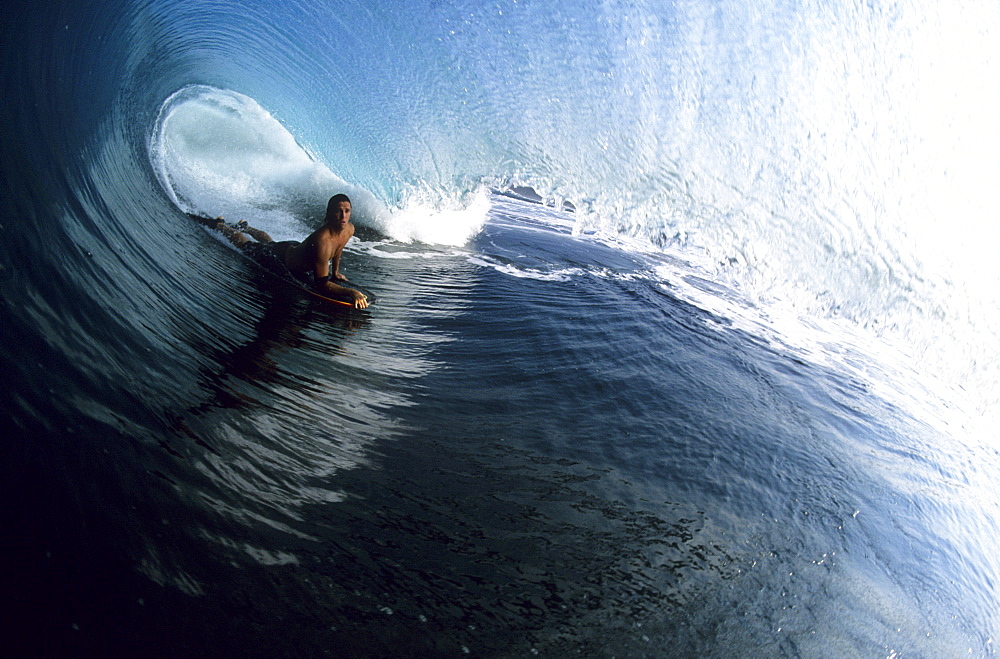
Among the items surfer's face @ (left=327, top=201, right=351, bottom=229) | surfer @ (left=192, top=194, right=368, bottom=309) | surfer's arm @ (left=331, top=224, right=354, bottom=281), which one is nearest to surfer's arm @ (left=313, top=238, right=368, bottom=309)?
surfer @ (left=192, top=194, right=368, bottom=309)

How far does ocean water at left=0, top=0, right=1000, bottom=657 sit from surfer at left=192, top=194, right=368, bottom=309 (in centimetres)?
27

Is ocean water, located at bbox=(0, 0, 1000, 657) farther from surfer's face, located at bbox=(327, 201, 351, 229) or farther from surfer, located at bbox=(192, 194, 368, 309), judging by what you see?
surfer's face, located at bbox=(327, 201, 351, 229)

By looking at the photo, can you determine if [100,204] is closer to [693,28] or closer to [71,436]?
[71,436]

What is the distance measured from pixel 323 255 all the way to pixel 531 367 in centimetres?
242

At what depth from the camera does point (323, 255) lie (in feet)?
19.2

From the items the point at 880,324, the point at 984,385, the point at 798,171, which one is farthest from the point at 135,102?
the point at 984,385

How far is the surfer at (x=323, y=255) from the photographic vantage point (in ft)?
19.0

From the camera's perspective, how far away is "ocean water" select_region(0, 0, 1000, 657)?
2316mm

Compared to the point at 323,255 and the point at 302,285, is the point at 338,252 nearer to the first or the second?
the point at 323,255

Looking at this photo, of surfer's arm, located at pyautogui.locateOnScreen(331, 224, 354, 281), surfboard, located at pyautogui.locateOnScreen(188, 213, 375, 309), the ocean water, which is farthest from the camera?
surfer's arm, located at pyautogui.locateOnScreen(331, 224, 354, 281)

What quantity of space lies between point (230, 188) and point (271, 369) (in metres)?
6.97

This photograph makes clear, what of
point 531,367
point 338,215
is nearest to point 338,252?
point 338,215

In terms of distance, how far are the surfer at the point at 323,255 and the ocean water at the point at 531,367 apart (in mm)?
271

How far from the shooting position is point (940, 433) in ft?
23.4
